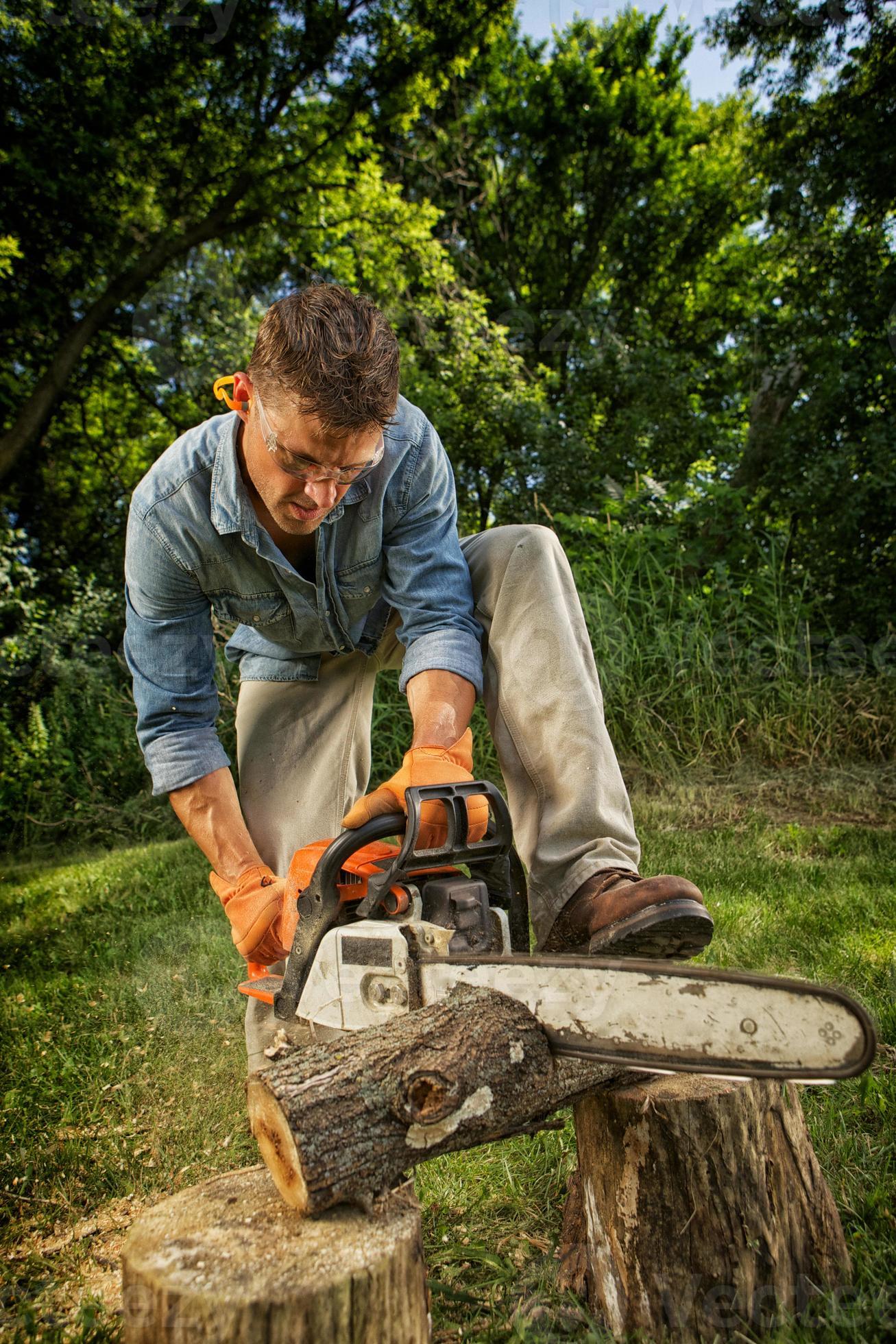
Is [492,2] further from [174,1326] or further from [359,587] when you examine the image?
[174,1326]

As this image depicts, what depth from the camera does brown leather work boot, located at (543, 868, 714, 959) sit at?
174 centimetres

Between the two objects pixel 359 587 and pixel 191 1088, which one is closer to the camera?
pixel 359 587

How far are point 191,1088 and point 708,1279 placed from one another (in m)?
1.88

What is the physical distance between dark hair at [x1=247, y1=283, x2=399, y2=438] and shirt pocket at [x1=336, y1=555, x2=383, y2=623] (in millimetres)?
521

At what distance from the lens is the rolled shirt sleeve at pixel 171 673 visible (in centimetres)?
252

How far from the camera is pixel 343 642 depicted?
2729 mm

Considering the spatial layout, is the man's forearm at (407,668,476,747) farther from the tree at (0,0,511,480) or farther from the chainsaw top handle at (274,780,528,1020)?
the tree at (0,0,511,480)

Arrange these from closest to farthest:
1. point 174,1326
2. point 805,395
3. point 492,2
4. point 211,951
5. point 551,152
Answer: point 174,1326
point 211,951
point 805,395
point 492,2
point 551,152

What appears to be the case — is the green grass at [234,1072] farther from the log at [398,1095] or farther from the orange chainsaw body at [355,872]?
the orange chainsaw body at [355,872]

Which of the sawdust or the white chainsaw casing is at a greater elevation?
the white chainsaw casing

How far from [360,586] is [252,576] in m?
0.30

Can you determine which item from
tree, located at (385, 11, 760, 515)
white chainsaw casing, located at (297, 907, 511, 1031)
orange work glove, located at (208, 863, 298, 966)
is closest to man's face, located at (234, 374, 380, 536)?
orange work glove, located at (208, 863, 298, 966)

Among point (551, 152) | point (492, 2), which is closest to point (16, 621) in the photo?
point (492, 2)

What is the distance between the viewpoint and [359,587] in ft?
8.51
